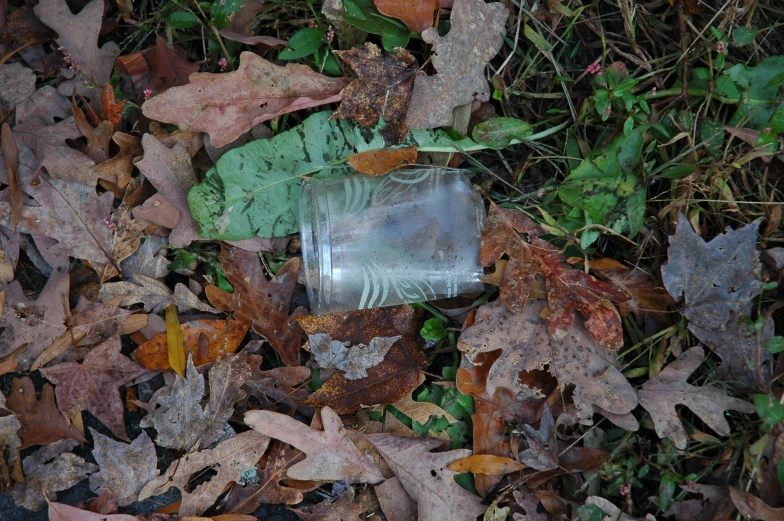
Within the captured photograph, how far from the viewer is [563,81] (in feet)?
6.59

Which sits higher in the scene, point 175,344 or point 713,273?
point 713,273

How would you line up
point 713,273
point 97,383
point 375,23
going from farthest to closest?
point 97,383, point 375,23, point 713,273

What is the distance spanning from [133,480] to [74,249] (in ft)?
2.88

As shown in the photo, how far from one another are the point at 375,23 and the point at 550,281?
3.56 feet

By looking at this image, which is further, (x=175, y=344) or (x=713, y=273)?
(x=175, y=344)

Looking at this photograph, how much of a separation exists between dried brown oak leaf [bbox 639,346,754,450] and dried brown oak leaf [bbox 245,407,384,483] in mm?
979

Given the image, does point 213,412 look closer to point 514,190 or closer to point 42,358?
point 42,358

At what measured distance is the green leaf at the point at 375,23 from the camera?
6.40 ft

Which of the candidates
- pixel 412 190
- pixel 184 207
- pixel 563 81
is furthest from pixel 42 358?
pixel 563 81

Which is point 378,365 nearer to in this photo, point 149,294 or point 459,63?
point 149,294

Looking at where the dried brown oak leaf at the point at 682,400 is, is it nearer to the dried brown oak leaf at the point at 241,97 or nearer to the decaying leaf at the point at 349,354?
the decaying leaf at the point at 349,354

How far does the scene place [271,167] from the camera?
204cm

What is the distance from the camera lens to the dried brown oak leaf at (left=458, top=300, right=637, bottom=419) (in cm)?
190

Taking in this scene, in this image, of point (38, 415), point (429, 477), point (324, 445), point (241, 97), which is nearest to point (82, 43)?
point (241, 97)
